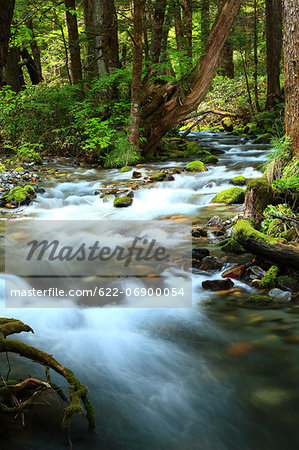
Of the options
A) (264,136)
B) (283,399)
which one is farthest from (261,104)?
(283,399)

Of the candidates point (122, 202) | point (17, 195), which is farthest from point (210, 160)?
point (17, 195)

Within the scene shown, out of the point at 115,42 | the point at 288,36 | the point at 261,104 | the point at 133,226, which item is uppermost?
the point at 115,42

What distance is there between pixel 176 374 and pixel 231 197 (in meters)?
5.46

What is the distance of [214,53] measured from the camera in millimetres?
11734

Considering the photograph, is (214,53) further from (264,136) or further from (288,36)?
(288,36)

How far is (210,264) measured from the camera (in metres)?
4.87

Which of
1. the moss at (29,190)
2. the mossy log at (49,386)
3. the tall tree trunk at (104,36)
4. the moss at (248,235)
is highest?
the tall tree trunk at (104,36)

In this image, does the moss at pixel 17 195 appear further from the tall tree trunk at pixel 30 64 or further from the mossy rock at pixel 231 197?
the tall tree trunk at pixel 30 64

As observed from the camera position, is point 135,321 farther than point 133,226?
No

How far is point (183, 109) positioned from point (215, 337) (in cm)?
1017

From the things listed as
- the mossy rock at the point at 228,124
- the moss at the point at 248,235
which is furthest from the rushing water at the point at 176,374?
the mossy rock at the point at 228,124

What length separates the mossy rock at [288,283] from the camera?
4059mm

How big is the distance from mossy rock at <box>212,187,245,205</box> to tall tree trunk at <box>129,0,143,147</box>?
176 inches

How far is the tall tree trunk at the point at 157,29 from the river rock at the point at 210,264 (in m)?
9.65
